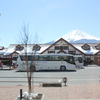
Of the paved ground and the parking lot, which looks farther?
the parking lot

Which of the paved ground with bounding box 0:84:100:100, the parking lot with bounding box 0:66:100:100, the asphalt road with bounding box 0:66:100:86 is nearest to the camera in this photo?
the paved ground with bounding box 0:84:100:100

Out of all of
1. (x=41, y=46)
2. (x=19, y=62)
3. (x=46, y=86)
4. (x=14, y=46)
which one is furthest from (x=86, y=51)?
(x=46, y=86)

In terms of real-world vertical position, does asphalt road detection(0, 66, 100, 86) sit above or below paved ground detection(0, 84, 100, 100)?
below

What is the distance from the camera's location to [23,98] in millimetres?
7844

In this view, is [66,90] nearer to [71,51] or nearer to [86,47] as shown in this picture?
[71,51]

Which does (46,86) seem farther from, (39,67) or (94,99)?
(39,67)

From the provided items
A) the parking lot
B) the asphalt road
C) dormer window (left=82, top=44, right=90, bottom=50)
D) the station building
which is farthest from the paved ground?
dormer window (left=82, top=44, right=90, bottom=50)

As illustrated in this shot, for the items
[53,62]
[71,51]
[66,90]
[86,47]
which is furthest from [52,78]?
[86,47]

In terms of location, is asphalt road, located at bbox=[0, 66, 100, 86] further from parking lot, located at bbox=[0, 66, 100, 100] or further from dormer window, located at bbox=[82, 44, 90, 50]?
dormer window, located at bbox=[82, 44, 90, 50]

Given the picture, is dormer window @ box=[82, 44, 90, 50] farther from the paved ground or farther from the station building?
the paved ground

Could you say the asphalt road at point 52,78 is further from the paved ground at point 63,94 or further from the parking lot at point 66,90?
the paved ground at point 63,94

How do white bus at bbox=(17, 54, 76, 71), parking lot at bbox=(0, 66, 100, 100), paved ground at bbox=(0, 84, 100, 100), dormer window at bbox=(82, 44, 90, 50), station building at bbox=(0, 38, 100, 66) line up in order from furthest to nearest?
dormer window at bbox=(82, 44, 90, 50)
station building at bbox=(0, 38, 100, 66)
white bus at bbox=(17, 54, 76, 71)
parking lot at bbox=(0, 66, 100, 100)
paved ground at bbox=(0, 84, 100, 100)

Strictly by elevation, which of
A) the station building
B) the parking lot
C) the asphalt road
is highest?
the station building

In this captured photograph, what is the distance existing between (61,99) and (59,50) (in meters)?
40.1
